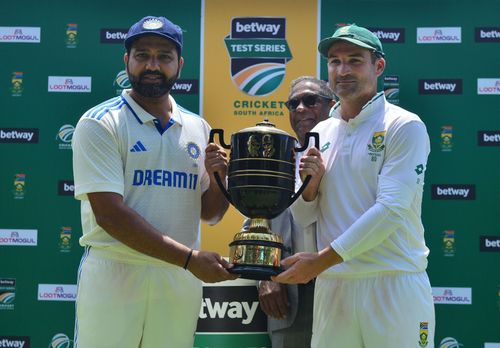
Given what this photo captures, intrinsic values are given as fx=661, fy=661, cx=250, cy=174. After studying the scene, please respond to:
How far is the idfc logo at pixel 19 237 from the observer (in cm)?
441

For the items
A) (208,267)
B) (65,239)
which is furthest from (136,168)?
(65,239)

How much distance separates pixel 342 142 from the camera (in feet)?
8.64

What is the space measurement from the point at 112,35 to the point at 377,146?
255 cm

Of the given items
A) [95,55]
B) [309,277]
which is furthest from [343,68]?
[95,55]

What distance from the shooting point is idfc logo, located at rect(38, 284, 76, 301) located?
438 cm

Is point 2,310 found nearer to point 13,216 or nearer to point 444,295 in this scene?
point 13,216

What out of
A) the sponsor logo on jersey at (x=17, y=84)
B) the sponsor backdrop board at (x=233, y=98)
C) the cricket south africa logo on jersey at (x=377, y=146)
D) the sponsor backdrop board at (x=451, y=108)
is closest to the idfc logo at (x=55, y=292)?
the sponsor backdrop board at (x=233, y=98)

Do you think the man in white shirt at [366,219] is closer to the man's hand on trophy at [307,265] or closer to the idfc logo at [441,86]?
the man's hand on trophy at [307,265]

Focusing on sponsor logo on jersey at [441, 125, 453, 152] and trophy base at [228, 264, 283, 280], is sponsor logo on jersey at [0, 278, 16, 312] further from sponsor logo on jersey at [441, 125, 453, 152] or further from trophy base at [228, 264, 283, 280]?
sponsor logo on jersey at [441, 125, 453, 152]

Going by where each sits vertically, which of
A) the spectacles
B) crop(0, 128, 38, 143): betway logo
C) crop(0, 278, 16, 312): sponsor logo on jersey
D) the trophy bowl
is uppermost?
the spectacles

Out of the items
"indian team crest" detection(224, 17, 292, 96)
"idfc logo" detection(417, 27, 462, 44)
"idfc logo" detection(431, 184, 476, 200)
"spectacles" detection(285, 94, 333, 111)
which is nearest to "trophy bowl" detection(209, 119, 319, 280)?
"spectacles" detection(285, 94, 333, 111)

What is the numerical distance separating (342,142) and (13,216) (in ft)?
8.83

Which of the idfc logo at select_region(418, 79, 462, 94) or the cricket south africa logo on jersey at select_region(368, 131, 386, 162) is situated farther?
the idfc logo at select_region(418, 79, 462, 94)

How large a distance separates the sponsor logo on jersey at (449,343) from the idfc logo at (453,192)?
91cm
